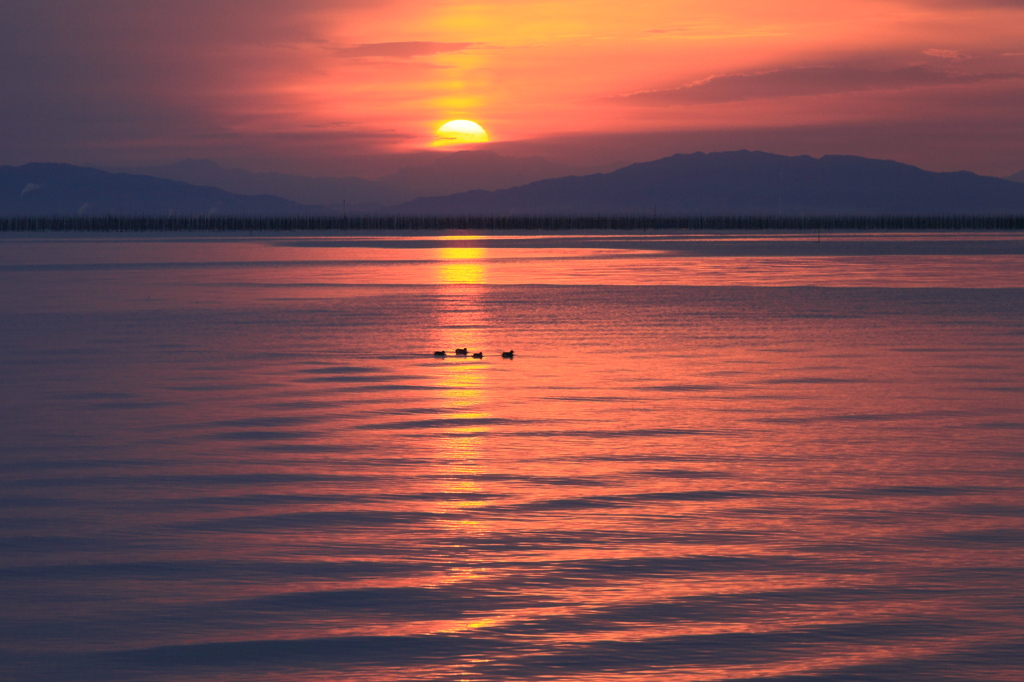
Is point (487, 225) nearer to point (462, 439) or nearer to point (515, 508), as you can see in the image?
point (462, 439)

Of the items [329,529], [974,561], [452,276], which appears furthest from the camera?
[452,276]

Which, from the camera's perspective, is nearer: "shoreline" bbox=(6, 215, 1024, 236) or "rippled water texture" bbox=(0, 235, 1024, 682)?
"rippled water texture" bbox=(0, 235, 1024, 682)

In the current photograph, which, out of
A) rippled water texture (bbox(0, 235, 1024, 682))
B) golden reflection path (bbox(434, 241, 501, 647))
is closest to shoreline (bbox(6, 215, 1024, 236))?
golden reflection path (bbox(434, 241, 501, 647))

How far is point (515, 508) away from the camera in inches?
403

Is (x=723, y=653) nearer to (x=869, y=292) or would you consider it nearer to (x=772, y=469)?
(x=772, y=469)

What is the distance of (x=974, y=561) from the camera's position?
339 inches

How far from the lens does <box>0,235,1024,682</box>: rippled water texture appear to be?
22.9ft

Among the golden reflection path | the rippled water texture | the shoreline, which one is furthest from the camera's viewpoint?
the shoreline

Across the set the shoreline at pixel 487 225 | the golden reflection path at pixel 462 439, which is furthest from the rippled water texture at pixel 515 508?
the shoreline at pixel 487 225

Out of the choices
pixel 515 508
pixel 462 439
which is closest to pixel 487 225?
pixel 462 439

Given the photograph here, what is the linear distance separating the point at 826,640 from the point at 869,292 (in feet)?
105

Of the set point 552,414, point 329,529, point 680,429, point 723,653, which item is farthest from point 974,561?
point 552,414

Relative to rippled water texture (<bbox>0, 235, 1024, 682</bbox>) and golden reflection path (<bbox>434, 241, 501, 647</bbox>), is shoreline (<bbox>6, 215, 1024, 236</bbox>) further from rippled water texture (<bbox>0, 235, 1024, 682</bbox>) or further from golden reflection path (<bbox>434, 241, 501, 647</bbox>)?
rippled water texture (<bbox>0, 235, 1024, 682</bbox>)

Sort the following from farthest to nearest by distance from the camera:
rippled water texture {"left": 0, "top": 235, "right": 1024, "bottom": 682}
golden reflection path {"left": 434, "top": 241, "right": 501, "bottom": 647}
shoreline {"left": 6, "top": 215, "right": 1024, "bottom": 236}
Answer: shoreline {"left": 6, "top": 215, "right": 1024, "bottom": 236}
golden reflection path {"left": 434, "top": 241, "right": 501, "bottom": 647}
rippled water texture {"left": 0, "top": 235, "right": 1024, "bottom": 682}
